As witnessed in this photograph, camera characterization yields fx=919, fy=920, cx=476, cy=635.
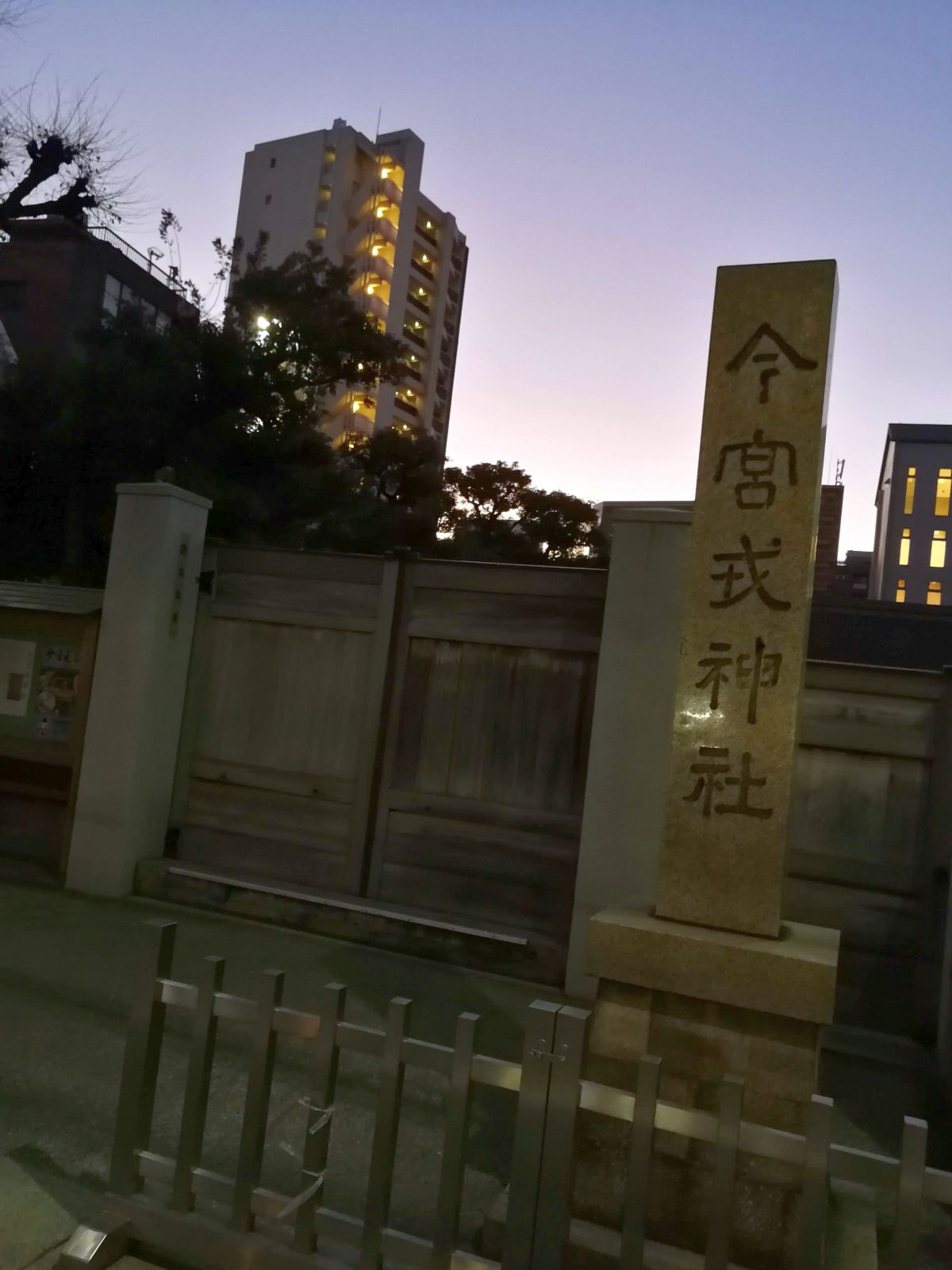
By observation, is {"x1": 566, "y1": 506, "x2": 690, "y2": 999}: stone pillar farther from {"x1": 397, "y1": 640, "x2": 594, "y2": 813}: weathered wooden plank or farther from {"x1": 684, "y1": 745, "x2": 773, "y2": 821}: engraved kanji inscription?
{"x1": 684, "y1": 745, "x2": 773, "y2": 821}: engraved kanji inscription

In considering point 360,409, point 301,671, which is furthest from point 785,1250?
point 360,409

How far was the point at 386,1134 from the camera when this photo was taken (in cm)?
282

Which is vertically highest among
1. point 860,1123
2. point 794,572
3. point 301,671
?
point 794,572

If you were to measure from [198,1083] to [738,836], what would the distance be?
206 centimetres

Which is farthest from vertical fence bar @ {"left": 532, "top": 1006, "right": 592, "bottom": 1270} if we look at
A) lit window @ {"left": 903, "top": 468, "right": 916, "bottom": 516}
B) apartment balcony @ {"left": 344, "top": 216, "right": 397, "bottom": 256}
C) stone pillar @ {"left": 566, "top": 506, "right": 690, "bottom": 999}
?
lit window @ {"left": 903, "top": 468, "right": 916, "bottom": 516}

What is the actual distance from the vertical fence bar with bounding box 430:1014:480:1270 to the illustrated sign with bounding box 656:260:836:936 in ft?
3.42

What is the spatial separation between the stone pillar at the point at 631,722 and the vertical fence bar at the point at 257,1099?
11.2 feet

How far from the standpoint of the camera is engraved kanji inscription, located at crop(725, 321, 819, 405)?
353 centimetres

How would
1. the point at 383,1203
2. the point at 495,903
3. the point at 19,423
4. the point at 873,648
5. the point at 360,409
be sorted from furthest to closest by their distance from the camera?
the point at 360,409
the point at 19,423
the point at 873,648
the point at 495,903
the point at 383,1203

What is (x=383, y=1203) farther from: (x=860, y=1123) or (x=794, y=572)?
(x=860, y=1123)

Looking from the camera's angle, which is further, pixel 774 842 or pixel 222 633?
pixel 222 633

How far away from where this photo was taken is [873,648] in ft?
35.8

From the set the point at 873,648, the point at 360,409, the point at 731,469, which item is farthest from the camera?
the point at 360,409

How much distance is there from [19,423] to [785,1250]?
15079 mm
